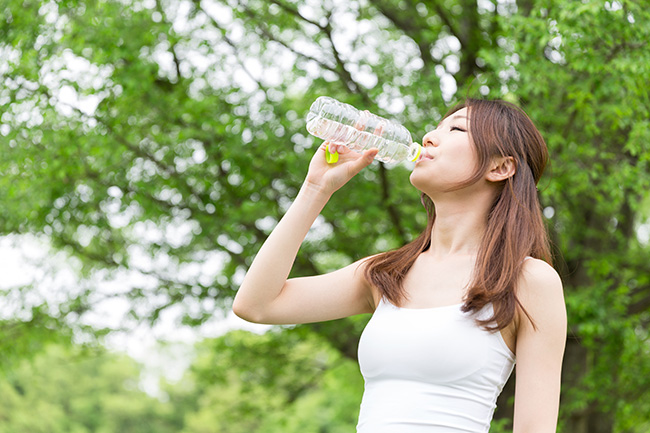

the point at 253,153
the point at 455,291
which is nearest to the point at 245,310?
the point at 455,291

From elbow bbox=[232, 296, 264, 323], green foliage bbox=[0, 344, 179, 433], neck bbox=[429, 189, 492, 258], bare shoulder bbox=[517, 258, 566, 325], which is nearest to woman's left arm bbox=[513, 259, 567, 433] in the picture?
bare shoulder bbox=[517, 258, 566, 325]

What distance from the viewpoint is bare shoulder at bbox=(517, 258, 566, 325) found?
1.79m

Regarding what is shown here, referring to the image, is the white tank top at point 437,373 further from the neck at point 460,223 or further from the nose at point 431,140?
the nose at point 431,140

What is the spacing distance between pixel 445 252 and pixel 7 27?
202 inches

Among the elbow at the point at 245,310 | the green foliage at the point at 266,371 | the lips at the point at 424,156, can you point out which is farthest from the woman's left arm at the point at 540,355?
the green foliage at the point at 266,371

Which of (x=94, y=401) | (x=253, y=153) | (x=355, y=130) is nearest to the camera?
(x=355, y=130)

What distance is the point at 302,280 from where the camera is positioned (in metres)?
2.21

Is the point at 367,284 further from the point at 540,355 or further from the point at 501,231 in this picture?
the point at 540,355

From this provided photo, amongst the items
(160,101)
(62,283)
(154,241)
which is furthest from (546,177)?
(62,283)

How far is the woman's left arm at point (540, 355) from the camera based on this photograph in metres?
1.75

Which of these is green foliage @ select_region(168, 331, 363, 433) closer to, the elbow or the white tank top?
the elbow

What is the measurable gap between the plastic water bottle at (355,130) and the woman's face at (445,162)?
0.49 ft

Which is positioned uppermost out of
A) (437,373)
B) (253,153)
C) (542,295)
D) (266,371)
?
(542,295)

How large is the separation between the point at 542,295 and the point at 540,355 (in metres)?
0.14
